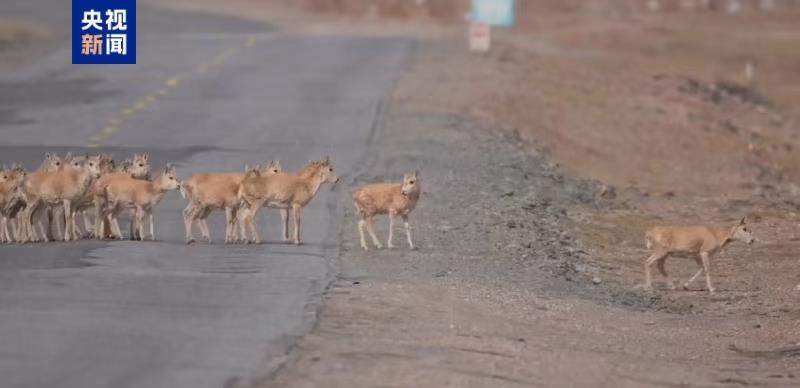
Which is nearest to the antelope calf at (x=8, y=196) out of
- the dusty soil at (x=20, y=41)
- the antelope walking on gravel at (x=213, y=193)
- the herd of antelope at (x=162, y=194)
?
the herd of antelope at (x=162, y=194)

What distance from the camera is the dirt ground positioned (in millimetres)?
18125

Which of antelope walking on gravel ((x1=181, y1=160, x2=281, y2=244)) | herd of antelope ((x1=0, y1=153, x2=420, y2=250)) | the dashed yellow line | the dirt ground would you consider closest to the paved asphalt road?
the dashed yellow line

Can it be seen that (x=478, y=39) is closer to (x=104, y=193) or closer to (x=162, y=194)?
(x=162, y=194)

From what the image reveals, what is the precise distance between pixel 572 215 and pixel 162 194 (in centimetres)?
967

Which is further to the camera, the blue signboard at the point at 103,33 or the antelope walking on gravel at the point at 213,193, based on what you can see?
the blue signboard at the point at 103,33

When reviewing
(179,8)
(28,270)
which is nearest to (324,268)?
(28,270)

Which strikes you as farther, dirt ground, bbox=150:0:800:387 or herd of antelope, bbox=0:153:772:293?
herd of antelope, bbox=0:153:772:293

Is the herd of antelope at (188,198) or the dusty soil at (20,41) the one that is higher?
the dusty soil at (20,41)

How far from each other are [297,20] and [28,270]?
5354cm

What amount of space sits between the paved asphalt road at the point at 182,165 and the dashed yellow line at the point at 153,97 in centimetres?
8

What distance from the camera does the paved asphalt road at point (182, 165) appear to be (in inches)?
663

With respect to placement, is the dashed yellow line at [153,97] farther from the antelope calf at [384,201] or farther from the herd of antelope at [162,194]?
the antelope calf at [384,201]

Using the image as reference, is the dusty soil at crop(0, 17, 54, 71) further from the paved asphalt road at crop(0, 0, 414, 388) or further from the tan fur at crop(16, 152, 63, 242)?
the tan fur at crop(16, 152, 63, 242)

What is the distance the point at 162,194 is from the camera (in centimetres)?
2384
